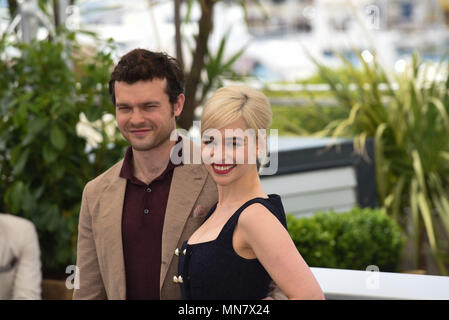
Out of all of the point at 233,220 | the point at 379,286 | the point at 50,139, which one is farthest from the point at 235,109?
the point at 50,139

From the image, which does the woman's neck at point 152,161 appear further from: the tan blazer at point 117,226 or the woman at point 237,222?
the woman at point 237,222

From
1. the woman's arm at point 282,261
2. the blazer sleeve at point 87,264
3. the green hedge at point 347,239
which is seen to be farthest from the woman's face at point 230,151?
the green hedge at point 347,239

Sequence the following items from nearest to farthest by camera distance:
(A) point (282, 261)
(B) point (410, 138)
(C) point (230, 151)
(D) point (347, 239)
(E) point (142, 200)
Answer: (A) point (282, 261) < (C) point (230, 151) < (E) point (142, 200) < (D) point (347, 239) < (B) point (410, 138)

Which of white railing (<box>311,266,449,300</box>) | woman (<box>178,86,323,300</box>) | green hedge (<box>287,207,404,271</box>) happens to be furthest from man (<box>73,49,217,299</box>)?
green hedge (<box>287,207,404,271</box>)

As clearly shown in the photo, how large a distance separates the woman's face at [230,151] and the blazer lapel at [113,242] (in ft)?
0.98

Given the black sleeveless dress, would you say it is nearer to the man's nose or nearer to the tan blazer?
the tan blazer

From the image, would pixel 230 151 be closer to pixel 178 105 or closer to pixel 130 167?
pixel 178 105

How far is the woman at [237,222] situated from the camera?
4.14 ft

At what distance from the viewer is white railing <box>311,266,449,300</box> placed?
1.69m

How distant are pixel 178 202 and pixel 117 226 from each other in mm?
143

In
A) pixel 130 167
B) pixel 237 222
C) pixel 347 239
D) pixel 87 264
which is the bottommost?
pixel 347 239

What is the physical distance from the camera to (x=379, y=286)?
5.79 ft

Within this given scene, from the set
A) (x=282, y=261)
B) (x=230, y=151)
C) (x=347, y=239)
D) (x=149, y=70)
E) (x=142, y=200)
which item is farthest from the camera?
(x=347, y=239)

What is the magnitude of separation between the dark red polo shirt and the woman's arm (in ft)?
1.10
